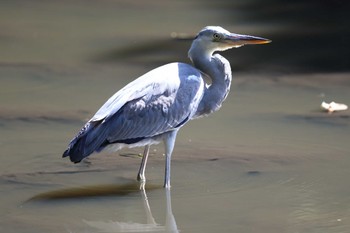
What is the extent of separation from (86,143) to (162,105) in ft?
2.02

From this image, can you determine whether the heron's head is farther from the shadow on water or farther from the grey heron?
the shadow on water

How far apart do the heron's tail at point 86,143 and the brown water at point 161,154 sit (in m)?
0.29

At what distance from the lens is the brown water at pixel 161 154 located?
567 cm

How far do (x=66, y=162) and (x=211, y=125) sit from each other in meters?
1.47

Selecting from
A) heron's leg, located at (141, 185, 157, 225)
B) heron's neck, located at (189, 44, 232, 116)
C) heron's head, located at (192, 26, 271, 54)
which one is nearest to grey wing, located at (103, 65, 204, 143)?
heron's neck, located at (189, 44, 232, 116)

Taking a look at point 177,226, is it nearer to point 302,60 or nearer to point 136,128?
point 136,128

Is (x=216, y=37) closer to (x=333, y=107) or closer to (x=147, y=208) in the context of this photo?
(x=147, y=208)

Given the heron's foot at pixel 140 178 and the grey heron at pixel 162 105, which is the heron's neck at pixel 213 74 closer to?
the grey heron at pixel 162 105

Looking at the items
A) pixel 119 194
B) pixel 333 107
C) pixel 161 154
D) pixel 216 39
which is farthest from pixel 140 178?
pixel 333 107

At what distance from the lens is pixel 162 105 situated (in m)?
6.28

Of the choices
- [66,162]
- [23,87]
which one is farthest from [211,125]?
[23,87]

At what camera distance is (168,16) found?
11.8 metres

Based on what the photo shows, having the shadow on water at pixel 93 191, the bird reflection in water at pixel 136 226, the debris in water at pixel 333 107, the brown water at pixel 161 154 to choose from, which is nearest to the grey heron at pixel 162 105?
the shadow on water at pixel 93 191

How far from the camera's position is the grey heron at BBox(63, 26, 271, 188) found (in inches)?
Result: 239
